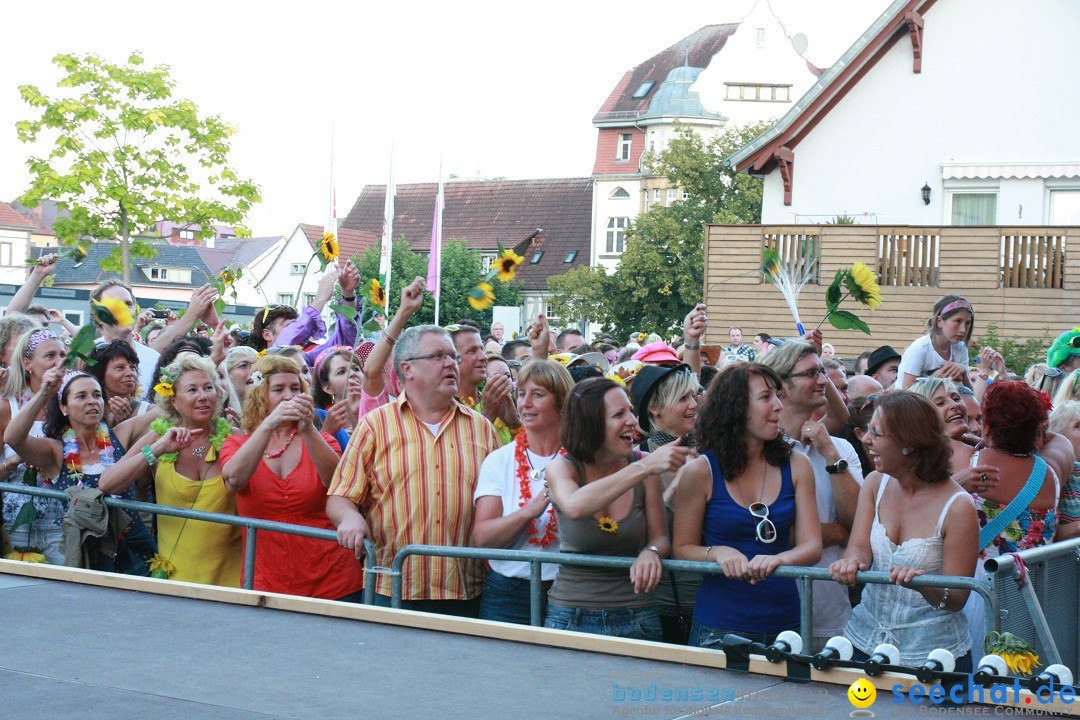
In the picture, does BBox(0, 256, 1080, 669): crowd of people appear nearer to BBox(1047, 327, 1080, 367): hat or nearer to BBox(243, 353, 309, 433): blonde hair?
BBox(243, 353, 309, 433): blonde hair

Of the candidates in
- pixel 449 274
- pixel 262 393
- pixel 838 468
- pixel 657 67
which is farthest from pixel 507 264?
pixel 657 67

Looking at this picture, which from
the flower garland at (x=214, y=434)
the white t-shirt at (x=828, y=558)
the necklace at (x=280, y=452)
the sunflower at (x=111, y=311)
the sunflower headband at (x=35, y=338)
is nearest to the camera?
the white t-shirt at (x=828, y=558)

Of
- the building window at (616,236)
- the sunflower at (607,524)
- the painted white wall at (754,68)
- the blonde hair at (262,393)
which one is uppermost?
the painted white wall at (754,68)

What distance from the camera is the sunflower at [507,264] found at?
23.7 feet

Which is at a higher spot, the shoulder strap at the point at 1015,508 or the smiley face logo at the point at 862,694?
the shoulder strap at the point at 1015,508

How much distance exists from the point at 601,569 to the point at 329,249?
399 cm

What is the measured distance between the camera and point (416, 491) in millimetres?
5699

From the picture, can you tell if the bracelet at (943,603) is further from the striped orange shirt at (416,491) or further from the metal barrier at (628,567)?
the striped orange shirt at (416,491)

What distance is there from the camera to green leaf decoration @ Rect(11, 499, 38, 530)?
6.55m

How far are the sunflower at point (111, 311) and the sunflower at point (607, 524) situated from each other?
4.35 m

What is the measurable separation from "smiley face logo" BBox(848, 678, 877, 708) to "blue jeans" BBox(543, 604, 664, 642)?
1346 millimetres

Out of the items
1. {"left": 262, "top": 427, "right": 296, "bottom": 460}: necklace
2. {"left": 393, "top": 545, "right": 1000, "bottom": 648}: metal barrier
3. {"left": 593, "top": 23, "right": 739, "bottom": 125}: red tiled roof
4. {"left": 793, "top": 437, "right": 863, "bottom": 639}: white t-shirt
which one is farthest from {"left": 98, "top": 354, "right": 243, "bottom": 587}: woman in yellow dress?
{"left": 593, "top": 23, "right": 739, "bottom": 125}: red tiled roof

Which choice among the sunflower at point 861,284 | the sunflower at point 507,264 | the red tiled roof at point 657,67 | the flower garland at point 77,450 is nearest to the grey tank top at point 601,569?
the sunflower at point 507,264

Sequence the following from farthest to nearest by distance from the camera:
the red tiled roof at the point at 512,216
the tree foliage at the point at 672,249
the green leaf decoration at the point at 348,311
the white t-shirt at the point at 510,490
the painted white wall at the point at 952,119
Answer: the red tiled roof at the point at 512,216 < the tree foliage at the point at 672,249 < the painted white wall at the point at 952,119 < the green leaf decoration at the point at 348,311 < the white t-shirt at the point at 510,490
